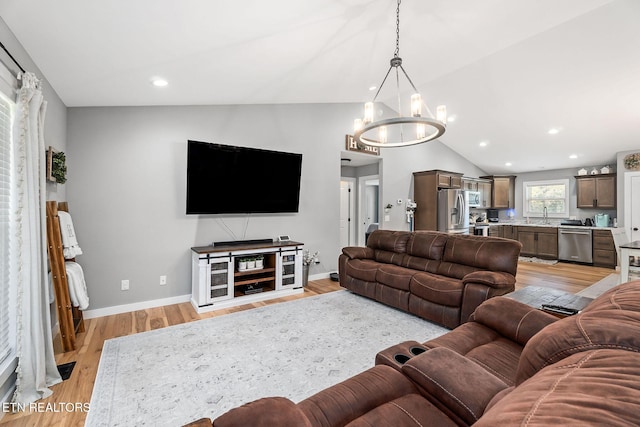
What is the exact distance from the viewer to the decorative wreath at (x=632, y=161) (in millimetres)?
5676

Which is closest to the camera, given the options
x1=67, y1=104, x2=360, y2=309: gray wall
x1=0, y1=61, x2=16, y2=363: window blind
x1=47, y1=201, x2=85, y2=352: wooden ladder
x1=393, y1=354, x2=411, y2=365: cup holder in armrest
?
x1=393, y1=354, x2=411, y2=365: cup holder in armrest

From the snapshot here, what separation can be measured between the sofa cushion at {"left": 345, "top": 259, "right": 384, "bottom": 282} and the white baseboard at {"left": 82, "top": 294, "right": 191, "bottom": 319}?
224cm

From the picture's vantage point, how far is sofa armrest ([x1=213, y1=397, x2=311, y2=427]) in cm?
88

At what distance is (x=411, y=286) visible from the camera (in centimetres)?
328

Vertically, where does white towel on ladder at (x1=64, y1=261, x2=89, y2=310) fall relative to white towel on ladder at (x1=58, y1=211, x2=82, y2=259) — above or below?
below

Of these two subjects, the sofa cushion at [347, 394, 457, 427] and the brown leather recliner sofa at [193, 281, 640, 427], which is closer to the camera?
the brown leather recliner sofa at [193, 281, 640, 427]

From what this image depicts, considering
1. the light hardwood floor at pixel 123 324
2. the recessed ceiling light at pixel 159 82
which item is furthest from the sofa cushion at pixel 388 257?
the recessed ceiling light at pixel 159 82

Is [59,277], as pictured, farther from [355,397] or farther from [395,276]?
[395,276]

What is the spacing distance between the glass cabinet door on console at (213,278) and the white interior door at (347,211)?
3.67 meters

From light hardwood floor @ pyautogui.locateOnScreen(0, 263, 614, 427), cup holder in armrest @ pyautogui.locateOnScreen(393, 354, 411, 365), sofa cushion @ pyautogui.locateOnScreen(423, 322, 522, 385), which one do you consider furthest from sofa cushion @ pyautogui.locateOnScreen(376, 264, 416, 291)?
cup holder in armrest @ pyautogui.locateOnScreen(393, 354, 411, 365)

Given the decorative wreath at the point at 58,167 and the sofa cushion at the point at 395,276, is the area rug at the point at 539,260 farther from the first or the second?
the decorative wreath at the point at 58,167

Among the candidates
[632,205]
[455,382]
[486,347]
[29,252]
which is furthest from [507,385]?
[632,205]

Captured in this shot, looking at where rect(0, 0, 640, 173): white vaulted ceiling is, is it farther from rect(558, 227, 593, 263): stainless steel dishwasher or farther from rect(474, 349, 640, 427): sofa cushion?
rect(474, 349, 640, 427): sofa cushion

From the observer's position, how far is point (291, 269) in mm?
4289
